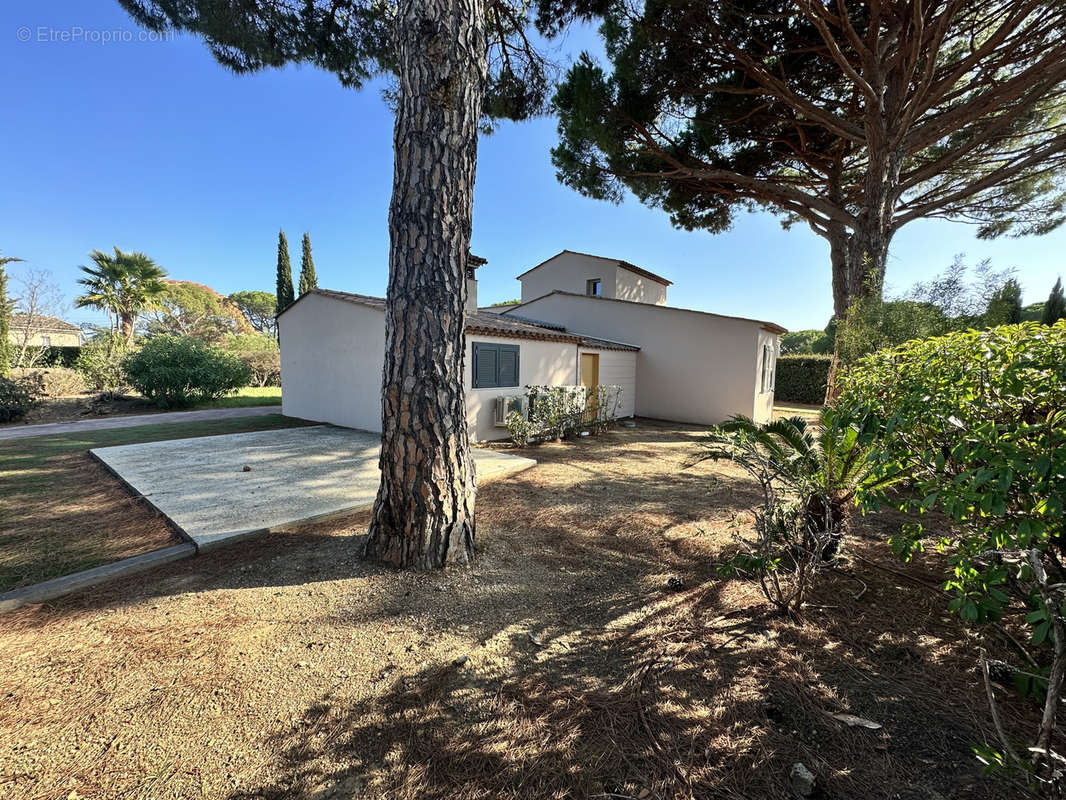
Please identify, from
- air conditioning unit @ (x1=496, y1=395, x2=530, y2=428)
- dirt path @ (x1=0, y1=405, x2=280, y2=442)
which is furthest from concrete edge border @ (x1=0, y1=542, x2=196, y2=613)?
dirt path @ (x1=0, y1=405, x2=280, y2=442)

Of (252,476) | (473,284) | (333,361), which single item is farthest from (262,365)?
(252,476)

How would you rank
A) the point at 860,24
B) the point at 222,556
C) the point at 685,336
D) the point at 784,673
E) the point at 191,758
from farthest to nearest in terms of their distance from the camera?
the point at 685,336, the point at 860,24, the point at 222,556, the point at 784,673, the point at 191,758

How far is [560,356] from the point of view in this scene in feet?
35.7

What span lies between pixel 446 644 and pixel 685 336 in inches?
482

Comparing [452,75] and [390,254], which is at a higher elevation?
[452,75]

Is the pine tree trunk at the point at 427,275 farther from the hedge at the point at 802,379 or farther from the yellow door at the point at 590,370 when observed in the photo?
the hedge at the point at 802,379

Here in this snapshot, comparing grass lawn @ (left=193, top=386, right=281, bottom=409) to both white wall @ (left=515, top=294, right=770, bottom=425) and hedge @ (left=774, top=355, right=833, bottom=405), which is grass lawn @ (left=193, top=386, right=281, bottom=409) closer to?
white wall @ (left=515, top=294, right=770, bottom=425)

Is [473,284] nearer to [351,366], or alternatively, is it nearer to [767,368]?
[351,366]

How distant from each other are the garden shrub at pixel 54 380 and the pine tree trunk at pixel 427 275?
1640 centimetres

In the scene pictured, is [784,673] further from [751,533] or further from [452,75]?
[452,75]

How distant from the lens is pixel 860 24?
324 inches

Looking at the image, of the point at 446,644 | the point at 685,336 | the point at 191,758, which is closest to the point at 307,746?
the point at 191,758

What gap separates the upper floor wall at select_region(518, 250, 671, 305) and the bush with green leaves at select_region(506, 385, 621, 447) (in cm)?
733

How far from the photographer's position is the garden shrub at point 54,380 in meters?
12.4
